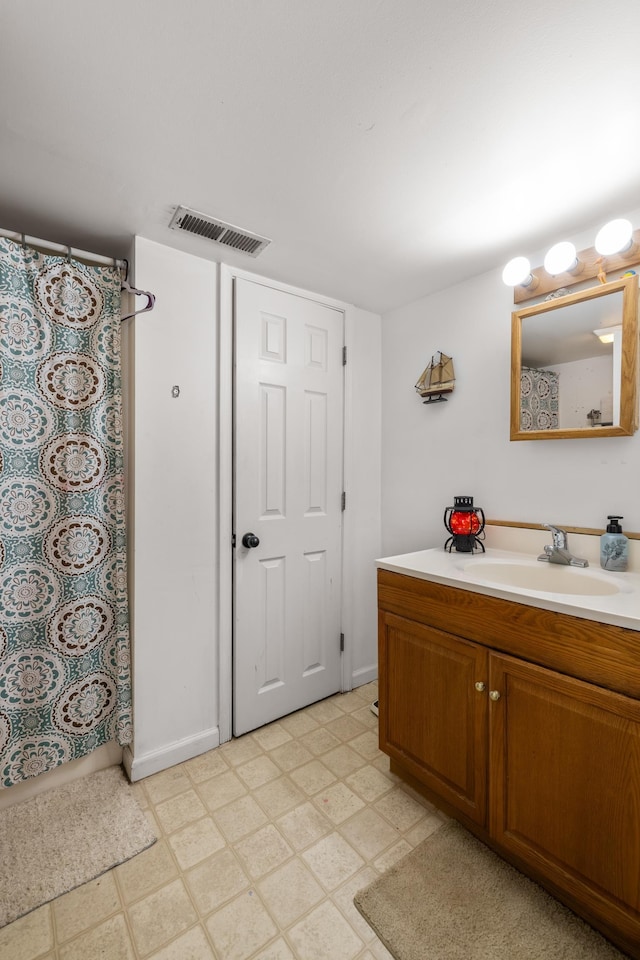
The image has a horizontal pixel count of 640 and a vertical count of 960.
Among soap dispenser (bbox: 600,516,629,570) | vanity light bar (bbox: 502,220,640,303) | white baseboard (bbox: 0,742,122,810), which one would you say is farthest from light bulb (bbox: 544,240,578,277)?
white baseboard (bbox: 0,742,122,810)

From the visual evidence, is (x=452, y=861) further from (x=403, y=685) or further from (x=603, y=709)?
(x=603, y=709)

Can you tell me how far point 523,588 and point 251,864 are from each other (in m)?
1.24

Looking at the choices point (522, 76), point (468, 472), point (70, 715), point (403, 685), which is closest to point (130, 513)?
point (70, 715)

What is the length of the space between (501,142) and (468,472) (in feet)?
4.15

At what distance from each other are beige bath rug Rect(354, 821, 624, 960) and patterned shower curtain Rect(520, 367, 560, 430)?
1520 mm

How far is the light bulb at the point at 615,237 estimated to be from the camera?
142cm

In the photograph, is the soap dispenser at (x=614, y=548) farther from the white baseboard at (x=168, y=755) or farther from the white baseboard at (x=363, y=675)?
the white baseboard at (x=168, y=755)

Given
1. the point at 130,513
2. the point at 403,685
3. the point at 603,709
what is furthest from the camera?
the point at 130,513

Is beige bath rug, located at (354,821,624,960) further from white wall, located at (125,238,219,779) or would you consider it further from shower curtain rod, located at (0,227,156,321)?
shower curtain rod, located at (0,227,156,321)

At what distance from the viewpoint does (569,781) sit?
1118 millimetres

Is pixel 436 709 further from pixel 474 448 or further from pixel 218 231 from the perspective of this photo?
pixel 218 231

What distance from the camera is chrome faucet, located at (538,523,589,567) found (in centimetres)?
Result: 158

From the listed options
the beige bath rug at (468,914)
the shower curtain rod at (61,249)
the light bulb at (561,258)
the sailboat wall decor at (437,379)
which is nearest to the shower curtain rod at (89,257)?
the shower curtain rod at (61,249)

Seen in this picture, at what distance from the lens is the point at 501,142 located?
3.94 feet
